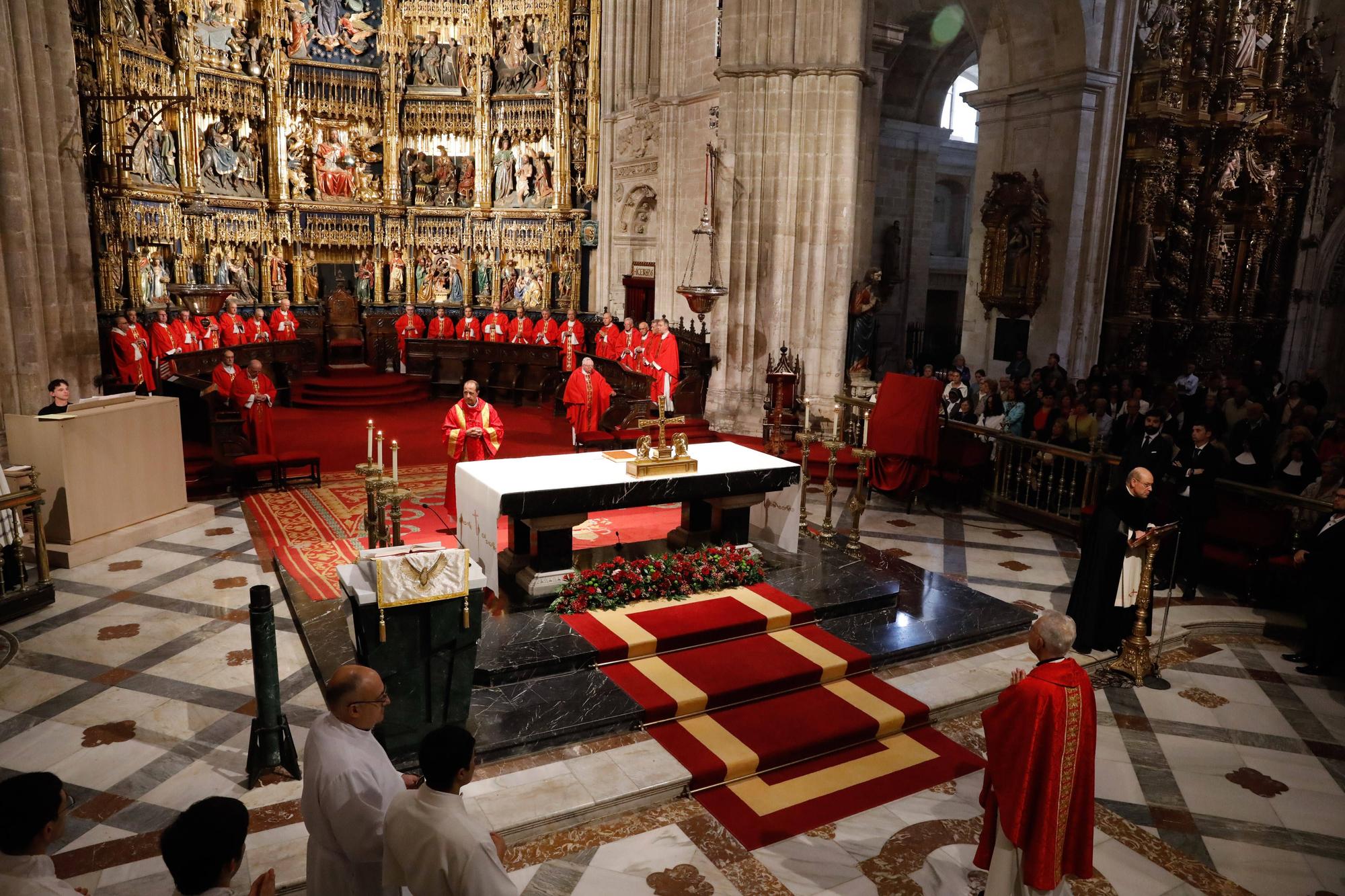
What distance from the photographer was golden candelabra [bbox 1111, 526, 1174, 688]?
6.81 meters

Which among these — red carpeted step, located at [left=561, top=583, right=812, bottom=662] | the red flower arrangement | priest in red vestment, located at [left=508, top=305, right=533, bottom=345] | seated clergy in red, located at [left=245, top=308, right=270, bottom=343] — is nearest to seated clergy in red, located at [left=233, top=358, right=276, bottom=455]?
the red flower arrangement

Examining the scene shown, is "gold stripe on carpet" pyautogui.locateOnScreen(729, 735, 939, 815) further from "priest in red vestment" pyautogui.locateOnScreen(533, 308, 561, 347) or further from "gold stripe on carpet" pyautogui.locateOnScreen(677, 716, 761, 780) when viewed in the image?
"priest in red vestment" pyautogui.locateOnScreen(533, 308, 561, 347)

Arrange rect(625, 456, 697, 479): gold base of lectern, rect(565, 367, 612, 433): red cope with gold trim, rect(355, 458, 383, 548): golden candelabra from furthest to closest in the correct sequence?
rect(565, 367, 612, 433): red cope with gold trim, rect(625, 456, 697, 479): gold base of lectern, rect(355, 458, 383, 548): golden candelabra

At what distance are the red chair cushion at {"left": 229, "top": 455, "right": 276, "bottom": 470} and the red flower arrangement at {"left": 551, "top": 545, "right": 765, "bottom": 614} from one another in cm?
531

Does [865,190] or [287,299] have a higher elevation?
[865,190]

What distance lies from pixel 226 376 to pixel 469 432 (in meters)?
4.74

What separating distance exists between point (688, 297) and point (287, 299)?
10.1 metres

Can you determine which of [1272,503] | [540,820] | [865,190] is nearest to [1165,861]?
[540,820]

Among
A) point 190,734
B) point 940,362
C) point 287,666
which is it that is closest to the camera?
point 190,734

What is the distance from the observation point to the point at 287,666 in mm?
6609

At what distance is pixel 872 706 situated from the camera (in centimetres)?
632

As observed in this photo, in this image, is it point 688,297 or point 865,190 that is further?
point 865,190

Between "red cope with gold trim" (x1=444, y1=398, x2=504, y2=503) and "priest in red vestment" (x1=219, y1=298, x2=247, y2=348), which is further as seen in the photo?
"priest in red vestment" (x1=219, y1=298, x2=247, y2=348)

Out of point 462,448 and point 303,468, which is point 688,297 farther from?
point 303,468
